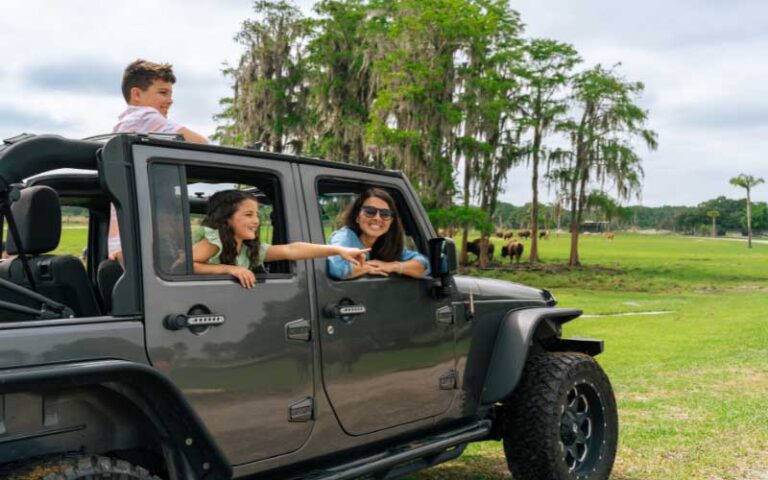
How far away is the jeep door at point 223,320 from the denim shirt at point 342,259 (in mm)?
210

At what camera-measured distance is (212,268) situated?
3.29 metres

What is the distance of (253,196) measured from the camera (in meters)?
3.59

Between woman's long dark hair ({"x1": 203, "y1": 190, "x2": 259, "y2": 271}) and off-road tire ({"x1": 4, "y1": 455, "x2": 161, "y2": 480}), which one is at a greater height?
woman's long dark hair ({"x1": 203, "y1": 190, "x2": 259, "y2": 271})

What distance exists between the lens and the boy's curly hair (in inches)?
159

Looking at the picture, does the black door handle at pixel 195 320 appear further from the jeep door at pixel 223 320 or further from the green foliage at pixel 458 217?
the green foliage at pixel 458 217

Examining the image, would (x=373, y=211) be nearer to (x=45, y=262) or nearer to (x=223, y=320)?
(x=223, y=320)

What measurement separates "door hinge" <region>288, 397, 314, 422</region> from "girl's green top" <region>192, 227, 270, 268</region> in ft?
2.09

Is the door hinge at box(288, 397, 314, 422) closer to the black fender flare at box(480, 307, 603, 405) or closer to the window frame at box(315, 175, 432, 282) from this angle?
the window frame at box(315, 175, 432, 282)

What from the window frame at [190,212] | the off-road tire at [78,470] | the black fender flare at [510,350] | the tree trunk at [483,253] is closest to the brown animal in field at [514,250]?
the tree trunk at [483,253]

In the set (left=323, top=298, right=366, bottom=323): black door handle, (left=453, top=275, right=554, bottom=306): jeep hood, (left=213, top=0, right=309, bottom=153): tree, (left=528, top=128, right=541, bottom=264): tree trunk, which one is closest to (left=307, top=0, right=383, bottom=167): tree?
(left=213, top=0, right=309, bottom=153): tree

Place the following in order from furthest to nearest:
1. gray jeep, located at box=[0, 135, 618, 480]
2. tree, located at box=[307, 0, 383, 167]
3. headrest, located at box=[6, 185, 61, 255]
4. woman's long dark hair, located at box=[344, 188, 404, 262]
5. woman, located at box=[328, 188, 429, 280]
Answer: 1. tree, located at box=[307, 0, 383, 167]
2. woman's long dark hair, located at box=[344, 188, 404, 262]
3. woman, located at box=[328, 188, 429, 280]
4. headrest, located at box=[6, 185, 61, 255]
5. gray jeep, located at box=[0, 135, 618, 480]

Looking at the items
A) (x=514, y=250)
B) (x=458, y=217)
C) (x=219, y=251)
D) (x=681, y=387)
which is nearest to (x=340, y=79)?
(x=458, y=217)

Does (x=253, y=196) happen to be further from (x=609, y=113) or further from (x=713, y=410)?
(x=609, y=113)

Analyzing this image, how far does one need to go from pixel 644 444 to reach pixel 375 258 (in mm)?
3230
